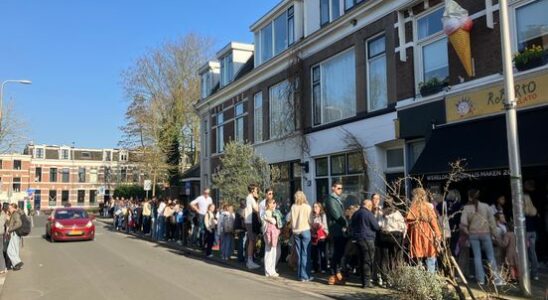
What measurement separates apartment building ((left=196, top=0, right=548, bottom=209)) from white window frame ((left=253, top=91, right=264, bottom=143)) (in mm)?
51

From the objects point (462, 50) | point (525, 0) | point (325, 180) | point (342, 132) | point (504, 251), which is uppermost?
point (525, 0)

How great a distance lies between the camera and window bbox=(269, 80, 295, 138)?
21375 millimetres

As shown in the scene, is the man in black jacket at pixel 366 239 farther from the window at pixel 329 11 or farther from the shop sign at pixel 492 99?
the window at pixel 329 11

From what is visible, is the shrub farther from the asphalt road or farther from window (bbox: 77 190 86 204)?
window (bbox: 77 190 86 204)

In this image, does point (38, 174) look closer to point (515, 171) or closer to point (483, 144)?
point (483, 144)

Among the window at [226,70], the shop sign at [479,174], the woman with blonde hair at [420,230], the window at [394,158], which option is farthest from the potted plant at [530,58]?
the window at [226,70]

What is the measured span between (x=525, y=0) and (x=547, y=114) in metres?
2.81

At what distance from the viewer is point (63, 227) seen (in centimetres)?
2050

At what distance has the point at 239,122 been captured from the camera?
2741 centimetres

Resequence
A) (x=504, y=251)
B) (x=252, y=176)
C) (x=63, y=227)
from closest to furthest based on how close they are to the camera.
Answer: (x=504, y=251)
(x=252, y=176)
(x=63, y=227)

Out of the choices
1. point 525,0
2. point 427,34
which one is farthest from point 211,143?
point 525,0

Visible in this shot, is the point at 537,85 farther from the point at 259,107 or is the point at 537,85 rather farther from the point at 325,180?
the point at 259,107

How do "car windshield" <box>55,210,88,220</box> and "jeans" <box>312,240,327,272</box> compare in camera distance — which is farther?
"car windshield" <box>55,210,88,220</box>

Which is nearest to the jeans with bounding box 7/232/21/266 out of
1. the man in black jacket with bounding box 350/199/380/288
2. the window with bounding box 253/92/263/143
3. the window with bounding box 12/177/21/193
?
the man in black jacket with bounding box 350/199/380/288
